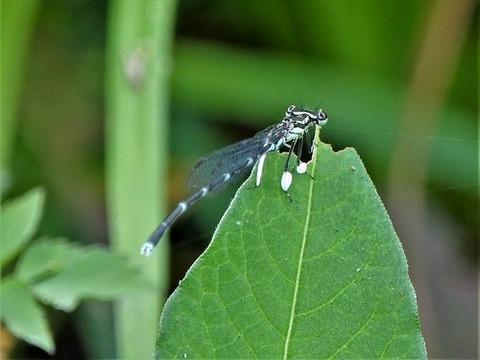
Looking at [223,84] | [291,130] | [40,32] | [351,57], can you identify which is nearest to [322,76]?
[351,57]

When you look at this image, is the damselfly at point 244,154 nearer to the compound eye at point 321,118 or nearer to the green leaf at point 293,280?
the compound eye at point 321,118

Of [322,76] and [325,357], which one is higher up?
[322,76]

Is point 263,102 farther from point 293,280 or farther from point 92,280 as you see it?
point 293,280

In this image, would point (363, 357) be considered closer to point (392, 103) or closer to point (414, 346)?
point (414, 346)

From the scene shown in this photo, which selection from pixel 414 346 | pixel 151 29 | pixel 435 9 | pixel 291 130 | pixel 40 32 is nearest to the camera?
pixel 414 346

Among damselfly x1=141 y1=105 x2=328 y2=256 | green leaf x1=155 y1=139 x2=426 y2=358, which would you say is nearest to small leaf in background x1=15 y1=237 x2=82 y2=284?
damselfly x1=141 y1=105 x2=328 y2=256

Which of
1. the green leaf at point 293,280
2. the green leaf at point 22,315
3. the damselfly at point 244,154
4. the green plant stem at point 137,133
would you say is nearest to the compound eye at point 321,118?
the damselfly at point 244,154
